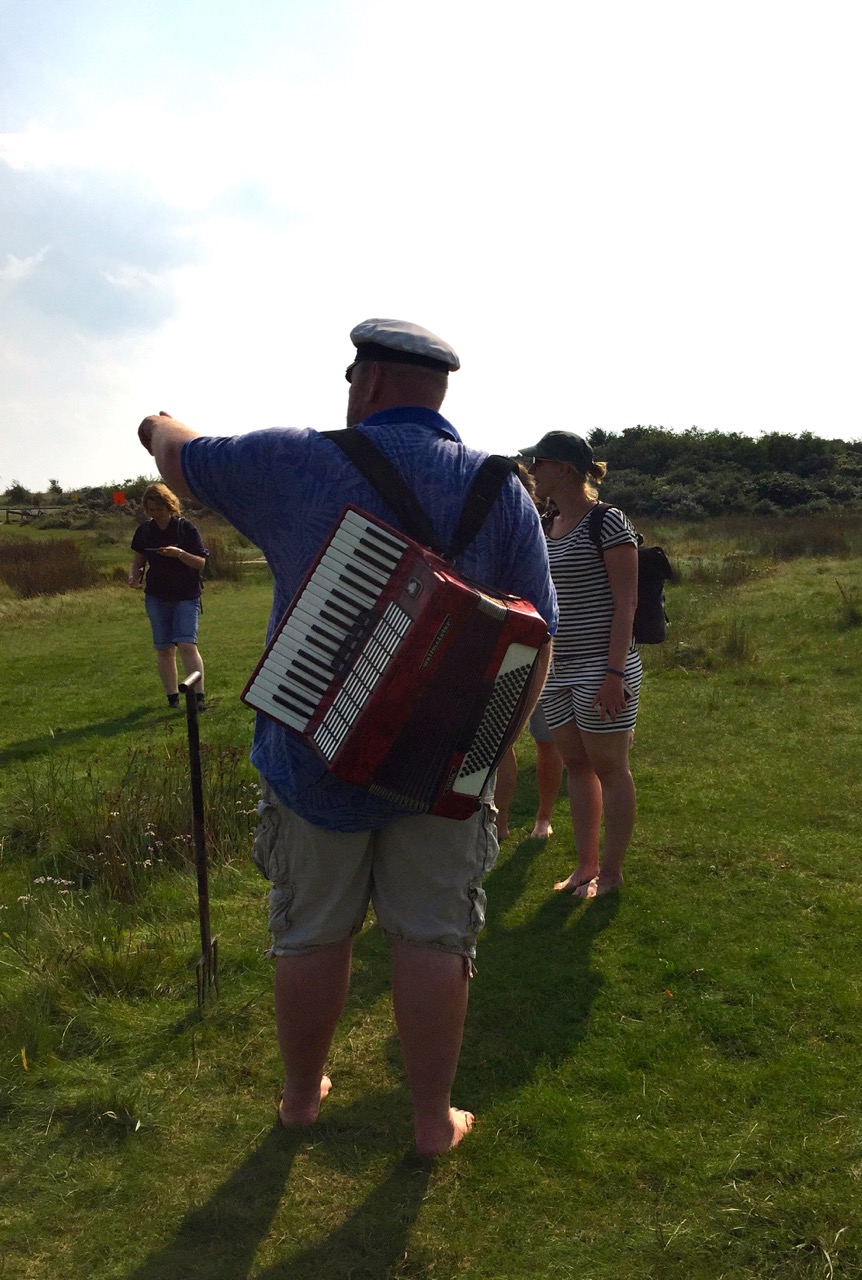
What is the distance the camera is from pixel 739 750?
293 inches

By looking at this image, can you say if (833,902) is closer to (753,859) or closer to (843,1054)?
(753,859)

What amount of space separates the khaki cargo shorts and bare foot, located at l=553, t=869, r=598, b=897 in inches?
82.8

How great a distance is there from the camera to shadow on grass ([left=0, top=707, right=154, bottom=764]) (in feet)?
27.1

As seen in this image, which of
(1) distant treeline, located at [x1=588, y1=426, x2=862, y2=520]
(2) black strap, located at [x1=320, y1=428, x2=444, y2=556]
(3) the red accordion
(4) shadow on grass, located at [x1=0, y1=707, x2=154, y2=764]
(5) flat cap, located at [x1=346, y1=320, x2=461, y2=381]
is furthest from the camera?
(1) distant treeline, located at [x1=588, y1=426, x2=862, y2=520]

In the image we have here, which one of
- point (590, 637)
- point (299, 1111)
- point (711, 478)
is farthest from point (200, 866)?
point (711, 478)

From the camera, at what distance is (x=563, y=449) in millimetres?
4273

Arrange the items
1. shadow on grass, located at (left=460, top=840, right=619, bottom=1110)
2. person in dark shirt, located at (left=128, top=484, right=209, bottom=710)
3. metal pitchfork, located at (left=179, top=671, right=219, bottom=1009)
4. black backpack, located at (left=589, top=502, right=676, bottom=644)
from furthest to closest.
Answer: person in dark shirt, located at (left=128, top=484, right=209, bottom=710) → black backpack, located at (left=589, top=502, right=676, bottom=644) → metal pitchfork, located at (left=179, top=671, right=219, bottom=1009) → shadow on grass, located at (left=460, top=840, right=619, bottom=1110)

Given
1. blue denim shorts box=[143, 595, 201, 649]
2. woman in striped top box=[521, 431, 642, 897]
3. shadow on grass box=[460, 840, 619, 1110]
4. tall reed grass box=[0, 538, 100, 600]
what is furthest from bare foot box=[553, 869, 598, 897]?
tall reed grass box=[0, 538, 100, 600]

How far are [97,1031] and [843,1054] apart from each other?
2456 millimetres

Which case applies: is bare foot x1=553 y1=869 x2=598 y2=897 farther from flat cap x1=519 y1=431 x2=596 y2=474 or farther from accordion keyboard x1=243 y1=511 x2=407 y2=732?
accordion keyboard x1=243 y1=511 x2=407 y2=732

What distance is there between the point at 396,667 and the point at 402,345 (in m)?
0.83

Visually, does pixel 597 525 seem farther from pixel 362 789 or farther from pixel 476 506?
pixel 362 789

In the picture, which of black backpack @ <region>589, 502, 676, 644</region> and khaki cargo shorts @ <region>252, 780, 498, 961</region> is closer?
khaki cargo shorts @ <region>252, 780, 498, 961</region>

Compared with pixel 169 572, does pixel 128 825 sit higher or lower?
lower
